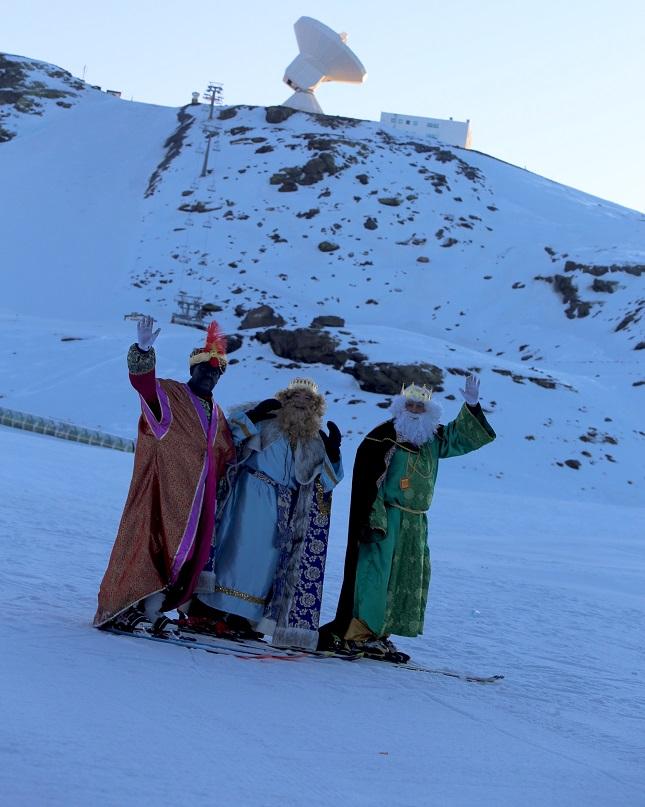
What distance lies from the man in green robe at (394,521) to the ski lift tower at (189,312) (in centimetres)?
2591

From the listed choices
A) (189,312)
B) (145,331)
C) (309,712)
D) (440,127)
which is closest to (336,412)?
(189,312)

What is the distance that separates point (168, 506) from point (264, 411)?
80 cm

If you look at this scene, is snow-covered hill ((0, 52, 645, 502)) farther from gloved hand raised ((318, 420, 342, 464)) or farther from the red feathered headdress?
the red feathered headdress

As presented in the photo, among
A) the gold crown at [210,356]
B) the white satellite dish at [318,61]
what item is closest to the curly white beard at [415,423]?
the gold crown at [210,356]

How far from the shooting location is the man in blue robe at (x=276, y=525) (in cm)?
566

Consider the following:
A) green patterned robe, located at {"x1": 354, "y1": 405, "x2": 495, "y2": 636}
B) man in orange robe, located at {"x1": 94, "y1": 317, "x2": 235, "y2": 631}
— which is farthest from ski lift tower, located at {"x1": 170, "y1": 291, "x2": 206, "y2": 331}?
man in orange robe, located at {"x1": 94, "y1": 317, "x2": 235, "y2": 631}

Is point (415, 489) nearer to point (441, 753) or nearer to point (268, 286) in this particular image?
point (441, 753)

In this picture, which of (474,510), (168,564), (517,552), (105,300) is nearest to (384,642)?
(168,564)

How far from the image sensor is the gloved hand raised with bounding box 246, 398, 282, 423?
5859mm

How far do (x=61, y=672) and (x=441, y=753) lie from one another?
4.91ft

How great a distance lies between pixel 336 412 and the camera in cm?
2436

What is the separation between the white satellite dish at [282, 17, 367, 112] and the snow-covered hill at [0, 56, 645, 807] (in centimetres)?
993

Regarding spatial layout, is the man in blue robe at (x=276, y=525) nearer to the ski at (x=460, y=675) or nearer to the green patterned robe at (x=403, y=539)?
the green patterned robe at (x=403, y=539)

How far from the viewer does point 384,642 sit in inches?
233
